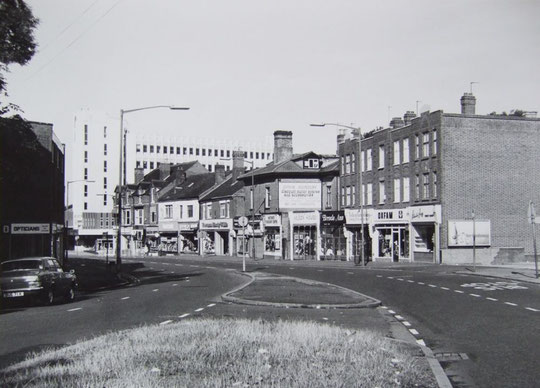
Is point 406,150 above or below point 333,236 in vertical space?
above

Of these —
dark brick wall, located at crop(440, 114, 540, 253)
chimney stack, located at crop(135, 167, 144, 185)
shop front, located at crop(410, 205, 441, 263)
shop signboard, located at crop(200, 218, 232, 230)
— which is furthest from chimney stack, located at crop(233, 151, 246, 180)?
dark brick wall, located at crop(440, 114, 540, 253)

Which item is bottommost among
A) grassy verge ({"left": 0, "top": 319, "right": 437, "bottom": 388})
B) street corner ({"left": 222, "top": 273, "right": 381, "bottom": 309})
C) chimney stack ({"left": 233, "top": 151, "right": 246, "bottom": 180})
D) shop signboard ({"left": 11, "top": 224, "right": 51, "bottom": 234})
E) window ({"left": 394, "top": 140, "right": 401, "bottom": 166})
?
street corner ({"left": 222, "top": 273, "right": 381, "bottom": 309})

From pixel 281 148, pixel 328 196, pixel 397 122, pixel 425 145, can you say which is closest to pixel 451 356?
pixel 425 145

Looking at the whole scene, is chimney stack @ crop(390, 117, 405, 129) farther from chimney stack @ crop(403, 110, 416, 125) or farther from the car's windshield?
the car's windshield

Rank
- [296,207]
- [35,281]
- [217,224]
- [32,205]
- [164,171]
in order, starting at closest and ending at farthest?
[35,281], [32,205], [296,207], [217,224], [164,171]

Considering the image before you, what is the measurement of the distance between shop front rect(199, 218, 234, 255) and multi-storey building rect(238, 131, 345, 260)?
22.7ft

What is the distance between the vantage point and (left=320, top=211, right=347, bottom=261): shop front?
59.1 m

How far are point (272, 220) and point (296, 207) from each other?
292cm

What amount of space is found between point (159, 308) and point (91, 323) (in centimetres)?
346

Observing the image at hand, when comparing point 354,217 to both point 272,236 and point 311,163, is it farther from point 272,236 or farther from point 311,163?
point 272,236

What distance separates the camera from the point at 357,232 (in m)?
57.3

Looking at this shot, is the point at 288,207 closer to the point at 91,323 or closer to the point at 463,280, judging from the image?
the point at 463,280

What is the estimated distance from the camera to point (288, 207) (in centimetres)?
6372

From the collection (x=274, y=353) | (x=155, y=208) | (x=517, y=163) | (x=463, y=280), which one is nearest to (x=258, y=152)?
(x=155, y=208)
